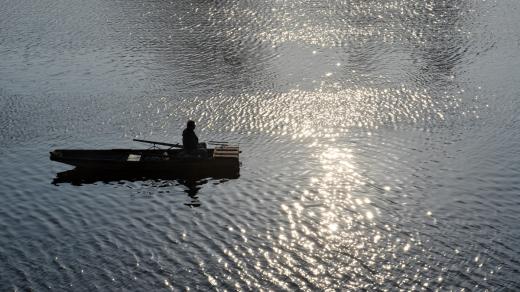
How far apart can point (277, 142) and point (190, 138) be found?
688 centimetres

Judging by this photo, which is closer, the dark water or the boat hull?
the dark water

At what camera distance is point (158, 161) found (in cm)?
3912

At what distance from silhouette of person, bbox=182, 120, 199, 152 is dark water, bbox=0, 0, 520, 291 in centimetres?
244

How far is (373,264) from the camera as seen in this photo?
1148 inches

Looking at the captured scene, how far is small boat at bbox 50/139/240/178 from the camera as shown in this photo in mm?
39031

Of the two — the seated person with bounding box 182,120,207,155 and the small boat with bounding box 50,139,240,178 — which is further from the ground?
the seated person with bounding box 182,120,207,155

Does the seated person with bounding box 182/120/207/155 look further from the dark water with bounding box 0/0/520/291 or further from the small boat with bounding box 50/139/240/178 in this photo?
the dark water with bounding box 0/0/520/291

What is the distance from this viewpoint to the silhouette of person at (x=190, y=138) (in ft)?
128

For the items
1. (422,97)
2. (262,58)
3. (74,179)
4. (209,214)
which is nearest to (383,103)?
(422,97)

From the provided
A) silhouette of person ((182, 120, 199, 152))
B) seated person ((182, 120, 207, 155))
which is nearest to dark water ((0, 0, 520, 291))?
seated person ((182, 120, 207, 155))

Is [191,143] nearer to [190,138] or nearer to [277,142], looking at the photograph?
[190,138]

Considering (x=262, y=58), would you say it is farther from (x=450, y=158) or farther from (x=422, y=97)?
(x=450, y=158)

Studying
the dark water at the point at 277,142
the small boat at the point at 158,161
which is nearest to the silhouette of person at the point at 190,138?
the small boat at the point at 158,161

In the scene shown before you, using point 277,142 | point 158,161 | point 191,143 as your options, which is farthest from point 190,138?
point 277,142
